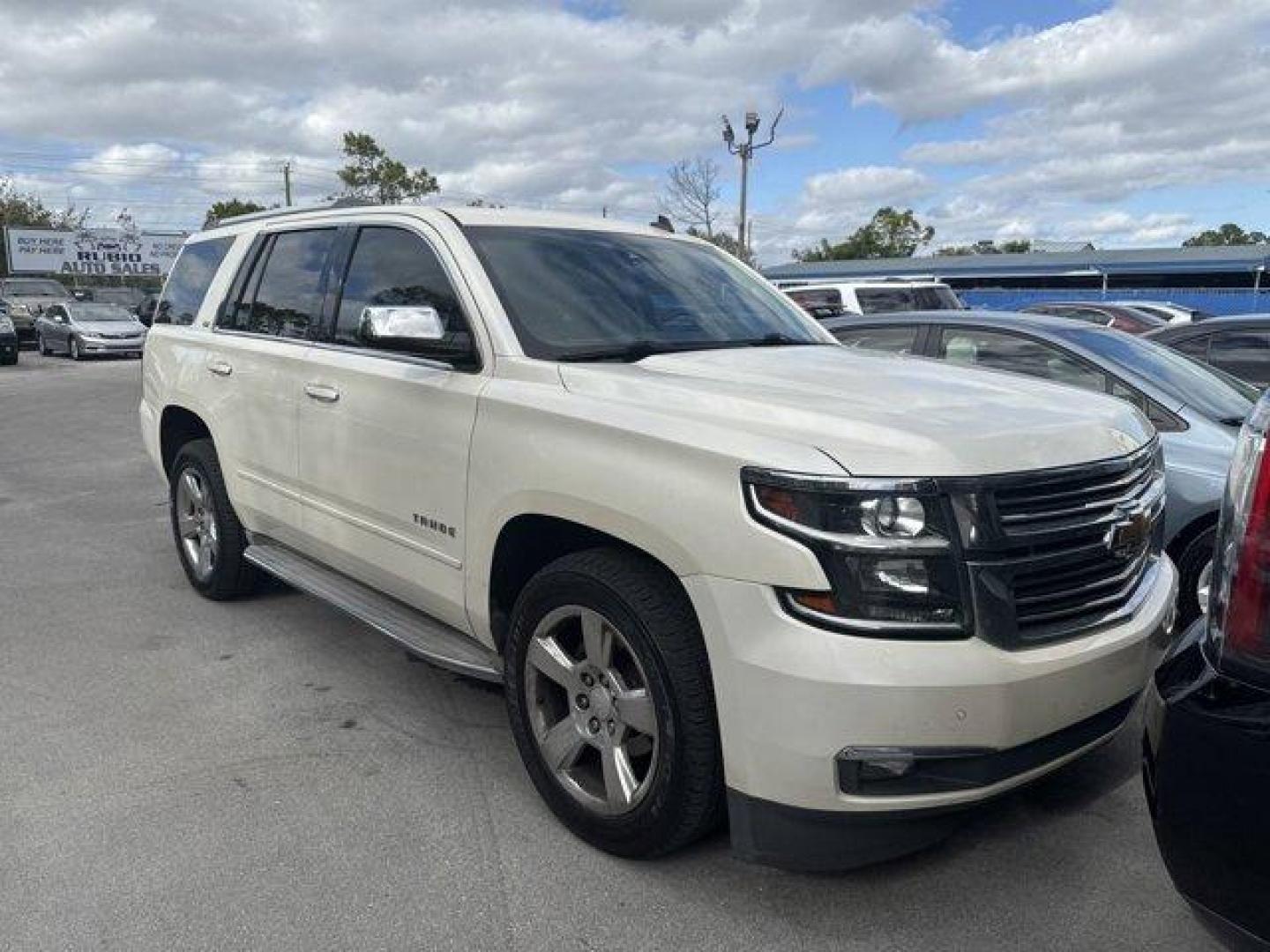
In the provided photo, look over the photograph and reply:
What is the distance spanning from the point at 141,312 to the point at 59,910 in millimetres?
6744

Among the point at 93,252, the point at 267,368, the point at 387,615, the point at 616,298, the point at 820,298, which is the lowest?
the point at 387,615

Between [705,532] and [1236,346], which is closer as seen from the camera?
[705,532]

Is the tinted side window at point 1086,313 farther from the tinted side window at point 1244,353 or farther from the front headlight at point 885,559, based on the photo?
the front headlight at point 885,559

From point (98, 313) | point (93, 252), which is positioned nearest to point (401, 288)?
point (98, 313)

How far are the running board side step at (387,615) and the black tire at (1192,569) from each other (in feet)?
10.4

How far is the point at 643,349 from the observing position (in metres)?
3.51

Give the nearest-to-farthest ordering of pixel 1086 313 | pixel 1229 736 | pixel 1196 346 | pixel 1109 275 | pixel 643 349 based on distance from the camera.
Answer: pixel 1229 736 < pixel 643 349 < pixel 1196 346 < pixel 1086 313 < pixel 1109 275

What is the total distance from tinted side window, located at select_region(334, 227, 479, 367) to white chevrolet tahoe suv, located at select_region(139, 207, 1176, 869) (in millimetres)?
15

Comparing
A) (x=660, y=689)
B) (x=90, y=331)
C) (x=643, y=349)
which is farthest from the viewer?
(x=90, y=331)

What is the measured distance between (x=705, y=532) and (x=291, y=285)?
9.69 ft

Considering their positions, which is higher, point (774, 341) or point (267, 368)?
point (774, 341)

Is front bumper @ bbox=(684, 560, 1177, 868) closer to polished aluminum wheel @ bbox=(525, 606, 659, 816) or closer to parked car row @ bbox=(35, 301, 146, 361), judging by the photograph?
polished aluminum wheel @ bbox=(525, 606, 659, 816)

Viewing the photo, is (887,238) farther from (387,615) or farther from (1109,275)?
(387,615)

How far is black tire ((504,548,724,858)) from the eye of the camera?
2.62 metres
